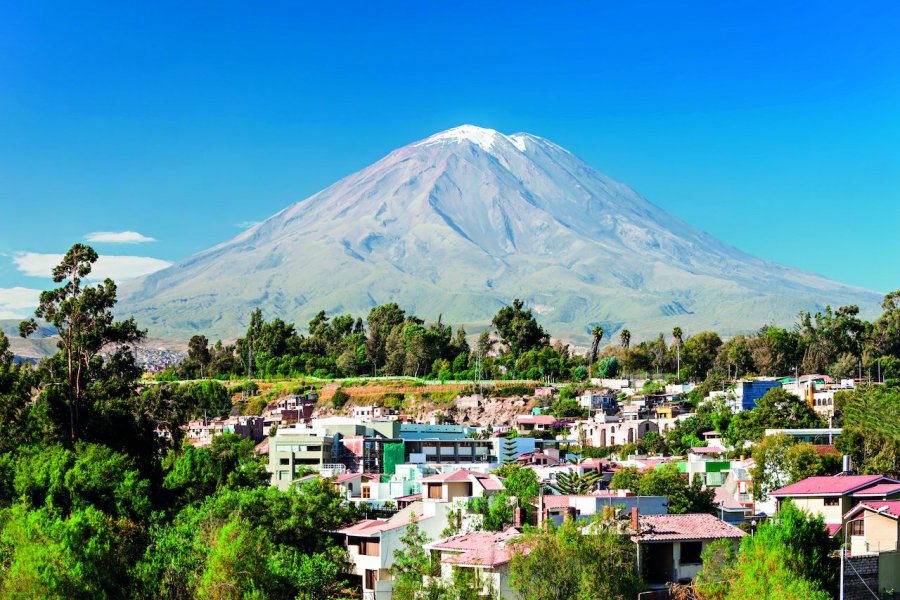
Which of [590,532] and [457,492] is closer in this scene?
[590,532]

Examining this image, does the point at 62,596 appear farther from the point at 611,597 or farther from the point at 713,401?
the point at 713,401

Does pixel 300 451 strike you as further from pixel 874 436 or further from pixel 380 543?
pixel 380 543

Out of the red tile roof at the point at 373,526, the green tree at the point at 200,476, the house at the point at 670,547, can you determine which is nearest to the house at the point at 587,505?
the house at the point at 670,547

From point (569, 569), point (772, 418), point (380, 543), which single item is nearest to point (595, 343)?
point (772, 418)

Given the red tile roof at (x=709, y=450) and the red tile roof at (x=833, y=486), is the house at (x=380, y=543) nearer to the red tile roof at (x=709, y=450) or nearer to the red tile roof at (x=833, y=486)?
the red tile roof at (x=833, y=486)

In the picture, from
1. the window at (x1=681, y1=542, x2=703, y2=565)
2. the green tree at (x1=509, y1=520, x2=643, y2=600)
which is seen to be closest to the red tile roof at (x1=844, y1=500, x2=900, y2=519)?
the window at (x1=681, y1=542, x2=703, y2=565)

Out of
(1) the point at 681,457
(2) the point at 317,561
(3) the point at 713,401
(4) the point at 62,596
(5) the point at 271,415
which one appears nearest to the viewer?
(4) the point at 62,596

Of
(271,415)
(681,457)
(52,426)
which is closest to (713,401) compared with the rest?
(681,457)
